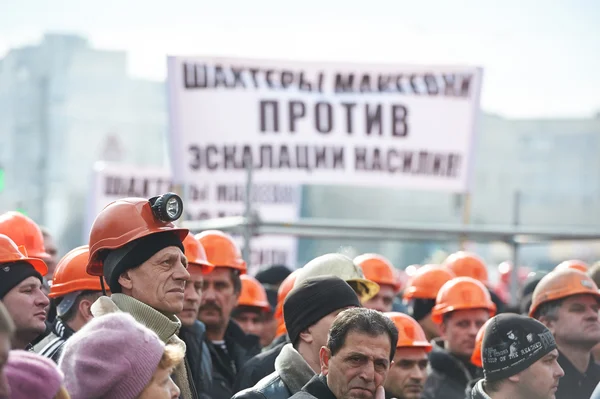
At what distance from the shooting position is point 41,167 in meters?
68.3

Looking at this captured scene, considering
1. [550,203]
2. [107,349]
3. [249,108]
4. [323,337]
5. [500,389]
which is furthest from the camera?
[550,203]

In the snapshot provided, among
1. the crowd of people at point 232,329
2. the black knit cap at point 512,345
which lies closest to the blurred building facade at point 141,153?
the crowd of people at point 232,329

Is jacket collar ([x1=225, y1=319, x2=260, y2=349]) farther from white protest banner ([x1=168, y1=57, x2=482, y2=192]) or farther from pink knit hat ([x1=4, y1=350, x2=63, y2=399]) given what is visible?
pink knit hat ([x1=4, y1=350, x2=63, y2=399])

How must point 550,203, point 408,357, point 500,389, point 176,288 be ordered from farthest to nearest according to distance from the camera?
point 550,203 < point 408,357 < point 500,389 < point 176,288

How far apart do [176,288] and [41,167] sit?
6408 cm

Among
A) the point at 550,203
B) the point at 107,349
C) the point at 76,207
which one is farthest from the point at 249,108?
the point at 550,203

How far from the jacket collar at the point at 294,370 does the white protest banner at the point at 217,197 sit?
7567mm

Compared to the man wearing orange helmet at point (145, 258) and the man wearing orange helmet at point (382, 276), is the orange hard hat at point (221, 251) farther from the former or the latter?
the man wearing orange helmet at point (145, 258)

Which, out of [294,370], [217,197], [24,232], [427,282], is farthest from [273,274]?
[294,370]

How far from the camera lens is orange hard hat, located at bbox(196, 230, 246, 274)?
9391 mm

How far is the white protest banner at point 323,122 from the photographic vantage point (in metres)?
13.6

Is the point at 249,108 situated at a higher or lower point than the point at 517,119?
higher

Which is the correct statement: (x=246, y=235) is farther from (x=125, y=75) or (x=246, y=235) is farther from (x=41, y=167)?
(x=125, y=75)

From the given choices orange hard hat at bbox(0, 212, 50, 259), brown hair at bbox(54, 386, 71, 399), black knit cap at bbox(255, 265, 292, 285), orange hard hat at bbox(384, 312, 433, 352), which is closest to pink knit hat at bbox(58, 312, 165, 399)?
brown hair at bbox(54, 386, 71, 399)
